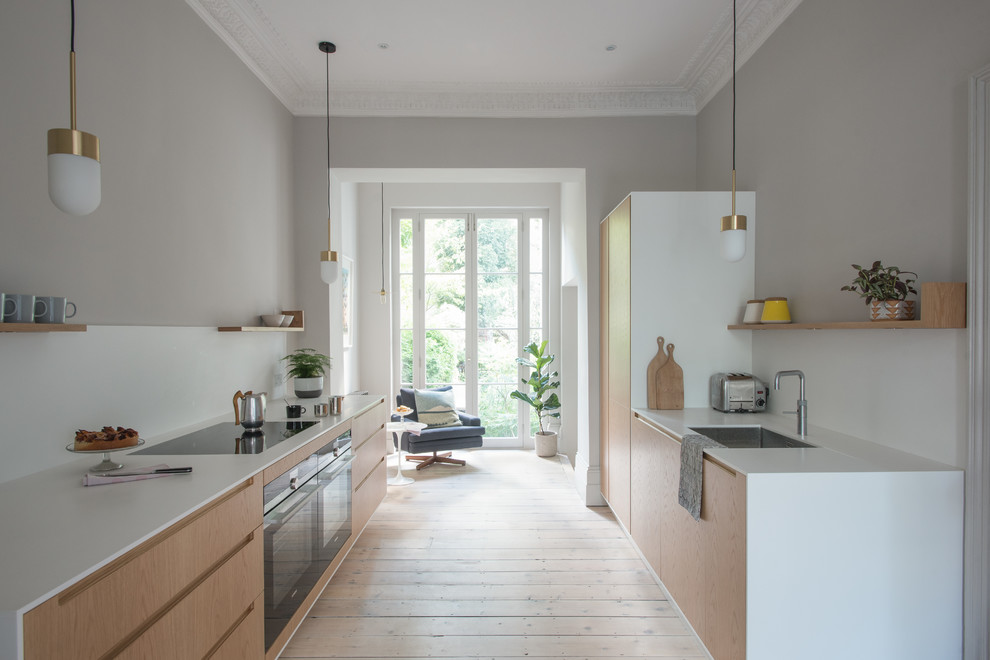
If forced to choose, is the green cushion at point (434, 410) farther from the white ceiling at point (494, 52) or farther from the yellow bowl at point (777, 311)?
the yellow bowl at point (777, 311)

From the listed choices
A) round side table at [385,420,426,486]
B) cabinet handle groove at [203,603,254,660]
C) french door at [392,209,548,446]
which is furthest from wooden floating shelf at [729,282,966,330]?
french door at [392,209,548,446]

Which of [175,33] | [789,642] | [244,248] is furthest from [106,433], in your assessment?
[789,642]

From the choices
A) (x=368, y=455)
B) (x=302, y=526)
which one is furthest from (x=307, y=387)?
(x=302, y=526)

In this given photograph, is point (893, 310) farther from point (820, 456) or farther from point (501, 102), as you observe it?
point (501, 102)

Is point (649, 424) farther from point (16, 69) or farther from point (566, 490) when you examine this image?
point (16, 69)

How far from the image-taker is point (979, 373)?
5.00ft

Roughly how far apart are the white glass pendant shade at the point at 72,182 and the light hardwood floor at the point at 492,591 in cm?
192

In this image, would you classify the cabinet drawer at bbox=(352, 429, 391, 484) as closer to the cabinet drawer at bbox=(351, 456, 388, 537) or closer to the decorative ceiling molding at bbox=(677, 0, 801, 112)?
the cabinet drawer at bbox=(351, 456, 388, 537)

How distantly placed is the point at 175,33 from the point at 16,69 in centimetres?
101

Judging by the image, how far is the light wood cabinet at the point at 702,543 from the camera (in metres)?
1.69

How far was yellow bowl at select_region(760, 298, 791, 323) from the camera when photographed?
8.25 ft

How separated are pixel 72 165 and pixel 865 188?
2.71 metres

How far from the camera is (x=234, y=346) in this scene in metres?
2.86

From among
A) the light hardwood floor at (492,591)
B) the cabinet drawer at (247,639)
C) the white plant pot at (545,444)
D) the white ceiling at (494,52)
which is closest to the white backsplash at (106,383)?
the cabinet drawer at (247,639)
